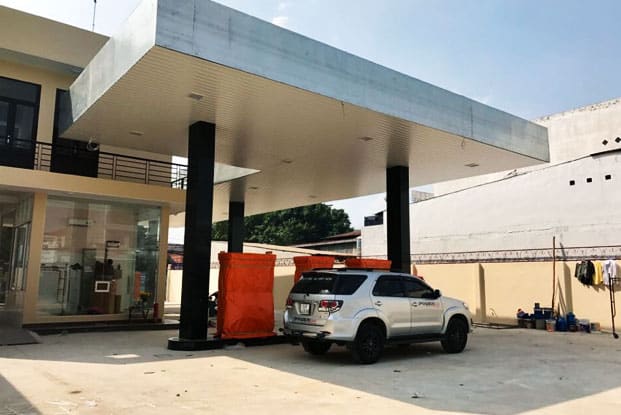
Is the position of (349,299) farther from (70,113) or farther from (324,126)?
(70,113)

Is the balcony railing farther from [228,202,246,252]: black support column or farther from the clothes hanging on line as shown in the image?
the clothes hanging on line

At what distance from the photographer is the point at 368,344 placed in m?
9.30

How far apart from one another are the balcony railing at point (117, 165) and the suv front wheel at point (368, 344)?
9085 mm

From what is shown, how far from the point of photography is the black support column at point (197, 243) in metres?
10.8

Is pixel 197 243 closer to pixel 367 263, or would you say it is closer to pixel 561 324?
pixel 367 263

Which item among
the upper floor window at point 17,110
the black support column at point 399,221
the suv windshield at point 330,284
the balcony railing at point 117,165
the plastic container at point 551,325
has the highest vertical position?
the upper floor window at point 17,110

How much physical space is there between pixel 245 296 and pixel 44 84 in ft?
27.4

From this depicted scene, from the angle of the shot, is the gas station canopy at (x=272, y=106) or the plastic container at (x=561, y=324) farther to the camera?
the plastic container at (x=561, y=324)

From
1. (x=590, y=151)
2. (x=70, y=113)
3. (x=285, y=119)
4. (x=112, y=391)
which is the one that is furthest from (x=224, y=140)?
(x=590, y=151)

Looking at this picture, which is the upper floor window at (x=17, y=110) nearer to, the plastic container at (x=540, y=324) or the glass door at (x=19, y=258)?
the glass door at (x=19, y=258)

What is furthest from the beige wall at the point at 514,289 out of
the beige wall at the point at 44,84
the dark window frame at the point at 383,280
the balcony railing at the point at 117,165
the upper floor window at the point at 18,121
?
the upper floor window at the point at 18,121

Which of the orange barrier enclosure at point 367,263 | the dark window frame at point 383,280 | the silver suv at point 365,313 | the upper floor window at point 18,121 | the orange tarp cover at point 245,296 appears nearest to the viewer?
the silver suv at point 365,313

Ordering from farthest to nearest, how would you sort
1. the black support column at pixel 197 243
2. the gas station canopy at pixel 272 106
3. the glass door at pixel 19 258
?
the glass door at pixel 19 258 → the black support column at pixel 197 243 → the gas station canopy at pixel 272 106

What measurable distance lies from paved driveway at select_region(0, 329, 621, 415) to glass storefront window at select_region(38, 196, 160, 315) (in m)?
2.57
